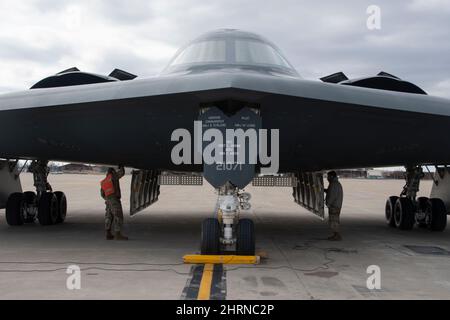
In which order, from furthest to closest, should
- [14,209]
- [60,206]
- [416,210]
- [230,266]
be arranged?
[60,206] → [416,210] → [14,209] → [230,266]

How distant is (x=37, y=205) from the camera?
502 inches

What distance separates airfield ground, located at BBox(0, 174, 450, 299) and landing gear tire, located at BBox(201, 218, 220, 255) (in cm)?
49

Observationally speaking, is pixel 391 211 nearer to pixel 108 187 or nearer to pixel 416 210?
pixel 416 210

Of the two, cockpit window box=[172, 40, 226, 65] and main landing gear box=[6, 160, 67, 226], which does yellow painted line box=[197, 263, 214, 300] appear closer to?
cockpit window box=[172, 40, 226, 65]

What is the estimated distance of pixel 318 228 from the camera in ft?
41.7

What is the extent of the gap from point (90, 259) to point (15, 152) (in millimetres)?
3504

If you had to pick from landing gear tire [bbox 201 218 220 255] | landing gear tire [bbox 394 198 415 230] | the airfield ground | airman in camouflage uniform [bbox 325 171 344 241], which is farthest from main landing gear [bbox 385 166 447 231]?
landing gear tire [bbox 201 218 220 255]

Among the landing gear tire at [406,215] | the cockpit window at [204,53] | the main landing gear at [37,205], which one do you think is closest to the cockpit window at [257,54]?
the cockpit window at [204,53]

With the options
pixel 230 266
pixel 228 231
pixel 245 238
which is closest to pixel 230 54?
pixel 228 231

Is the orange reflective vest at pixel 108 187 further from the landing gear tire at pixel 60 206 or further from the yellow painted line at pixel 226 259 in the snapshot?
the landing gear tire at pixel 60 206

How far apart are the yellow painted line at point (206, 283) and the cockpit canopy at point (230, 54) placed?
3660 millimetres

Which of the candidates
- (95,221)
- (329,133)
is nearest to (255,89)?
(329,133)

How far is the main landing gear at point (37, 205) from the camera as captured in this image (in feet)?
40.3

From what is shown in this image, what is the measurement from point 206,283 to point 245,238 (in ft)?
5.03
